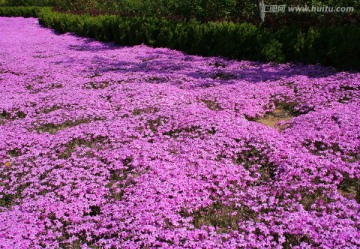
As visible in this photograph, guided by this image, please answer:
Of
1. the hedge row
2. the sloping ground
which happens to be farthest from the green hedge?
the sloping ground

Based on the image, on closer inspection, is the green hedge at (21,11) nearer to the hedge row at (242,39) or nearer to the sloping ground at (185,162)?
the hedge row at (242,39)

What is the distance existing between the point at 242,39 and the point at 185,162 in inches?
417

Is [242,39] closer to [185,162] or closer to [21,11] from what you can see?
[185,162]

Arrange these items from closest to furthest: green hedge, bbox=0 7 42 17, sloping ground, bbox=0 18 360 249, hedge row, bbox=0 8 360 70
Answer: sloping ground, bbox=0 18 360 249 < hedge row, bbox=0 8 360 70 < green hedge, bbox=0 7 42 17

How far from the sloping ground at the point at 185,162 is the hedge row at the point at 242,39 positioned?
1.16 meters

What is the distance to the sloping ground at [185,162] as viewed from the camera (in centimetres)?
564

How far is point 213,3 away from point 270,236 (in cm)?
2306

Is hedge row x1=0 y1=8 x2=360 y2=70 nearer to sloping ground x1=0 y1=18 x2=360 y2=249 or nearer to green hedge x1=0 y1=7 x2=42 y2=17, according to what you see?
sloping ground x1=0 y1=18 x2=360 y2=249

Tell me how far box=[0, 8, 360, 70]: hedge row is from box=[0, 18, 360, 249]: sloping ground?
116 centimetres

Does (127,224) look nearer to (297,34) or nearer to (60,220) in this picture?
(60,220)

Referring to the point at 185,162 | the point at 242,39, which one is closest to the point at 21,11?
the point at 242,39

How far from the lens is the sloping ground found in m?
5.64

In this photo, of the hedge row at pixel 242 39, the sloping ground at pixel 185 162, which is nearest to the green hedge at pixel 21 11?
the hedge row at pixel 242 39

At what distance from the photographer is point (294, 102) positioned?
10.8 m
